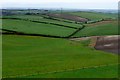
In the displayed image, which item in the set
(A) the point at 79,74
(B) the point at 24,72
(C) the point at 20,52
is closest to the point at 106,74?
(A) the point at 79,74

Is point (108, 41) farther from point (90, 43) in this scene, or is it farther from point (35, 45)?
point (35, 45)

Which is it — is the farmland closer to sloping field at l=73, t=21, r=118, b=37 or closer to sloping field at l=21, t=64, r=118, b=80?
sloping field at l=21, t=64, r=118, b=80

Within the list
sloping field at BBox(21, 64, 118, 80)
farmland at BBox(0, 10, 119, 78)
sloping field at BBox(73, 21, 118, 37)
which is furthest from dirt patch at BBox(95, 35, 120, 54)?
sloping field at BBox(21, 64, 118, 80)

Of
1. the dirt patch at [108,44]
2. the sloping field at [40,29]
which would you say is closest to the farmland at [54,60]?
the dirt patch at [108,44]

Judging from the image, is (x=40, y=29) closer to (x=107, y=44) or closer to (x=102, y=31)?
(x=102, y=31)

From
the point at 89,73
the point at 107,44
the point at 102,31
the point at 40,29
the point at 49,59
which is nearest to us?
the point at 89,73

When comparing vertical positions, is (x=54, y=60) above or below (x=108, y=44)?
below

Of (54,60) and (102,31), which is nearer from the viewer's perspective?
(54,60)

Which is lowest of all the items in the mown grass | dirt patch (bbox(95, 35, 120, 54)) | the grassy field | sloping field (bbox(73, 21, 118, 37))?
the mown grass

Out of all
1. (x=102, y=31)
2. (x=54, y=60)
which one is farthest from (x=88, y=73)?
(x=102, y=31)
